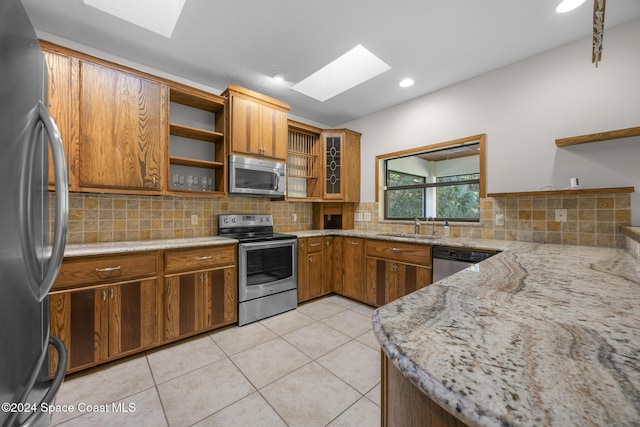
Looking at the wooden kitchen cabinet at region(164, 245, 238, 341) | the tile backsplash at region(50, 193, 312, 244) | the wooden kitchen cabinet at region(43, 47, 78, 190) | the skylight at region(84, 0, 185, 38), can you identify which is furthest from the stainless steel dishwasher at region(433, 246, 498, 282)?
Answer: the wooden kitchen cabinet at region(43, 47, 78, 190)

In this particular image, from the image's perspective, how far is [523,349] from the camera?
0.48 meters

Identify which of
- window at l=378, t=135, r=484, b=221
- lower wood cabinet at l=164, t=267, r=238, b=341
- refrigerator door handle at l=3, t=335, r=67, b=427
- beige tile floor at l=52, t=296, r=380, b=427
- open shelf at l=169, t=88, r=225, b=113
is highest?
open shelf at l=169, t=88, r=225, b=113

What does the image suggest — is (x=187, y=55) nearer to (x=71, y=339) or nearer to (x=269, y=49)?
(x=269, y=49)

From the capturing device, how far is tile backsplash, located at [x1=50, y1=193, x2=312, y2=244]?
2.15 meters

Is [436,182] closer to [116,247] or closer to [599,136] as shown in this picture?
[599,136]

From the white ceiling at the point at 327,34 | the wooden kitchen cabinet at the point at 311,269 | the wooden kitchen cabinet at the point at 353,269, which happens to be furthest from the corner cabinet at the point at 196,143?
the wooden kitchen cabinet at the point at 353,269

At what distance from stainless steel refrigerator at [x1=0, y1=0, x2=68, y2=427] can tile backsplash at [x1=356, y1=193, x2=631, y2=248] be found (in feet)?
10.3

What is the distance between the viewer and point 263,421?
139 centimetres

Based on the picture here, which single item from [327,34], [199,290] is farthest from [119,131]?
[327,34]

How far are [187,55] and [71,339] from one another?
2.43 metres

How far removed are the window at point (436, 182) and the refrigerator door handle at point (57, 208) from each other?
123 inches

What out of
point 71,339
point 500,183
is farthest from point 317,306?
point 500,183

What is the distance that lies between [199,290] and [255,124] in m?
1.79

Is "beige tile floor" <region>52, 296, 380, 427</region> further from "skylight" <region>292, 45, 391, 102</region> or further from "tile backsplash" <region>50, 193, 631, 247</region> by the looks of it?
"skylight" <region>292, 45, 391, 102</region>
